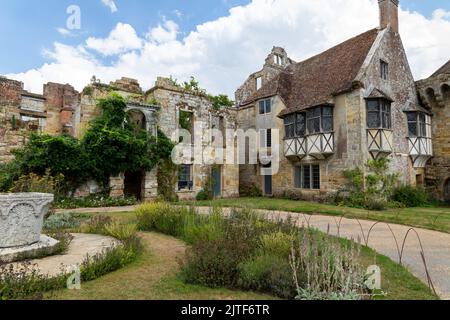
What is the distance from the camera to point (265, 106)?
18922mm

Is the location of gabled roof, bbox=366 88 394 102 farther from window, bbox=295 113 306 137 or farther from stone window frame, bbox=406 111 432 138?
window, bbox=295 113 306 137

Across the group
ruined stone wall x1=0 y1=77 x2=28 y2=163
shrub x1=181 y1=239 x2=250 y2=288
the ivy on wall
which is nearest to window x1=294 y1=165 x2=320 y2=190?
the ivy on wall

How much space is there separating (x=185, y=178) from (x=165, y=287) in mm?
13355

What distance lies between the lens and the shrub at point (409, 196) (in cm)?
1428

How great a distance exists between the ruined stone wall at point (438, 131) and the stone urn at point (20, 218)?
1963cm

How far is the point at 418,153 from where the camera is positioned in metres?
15.5

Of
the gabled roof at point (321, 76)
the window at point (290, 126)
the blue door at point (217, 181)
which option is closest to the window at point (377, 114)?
the gabled roof at point (321, 76)

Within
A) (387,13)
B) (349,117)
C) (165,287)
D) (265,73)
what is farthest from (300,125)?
(165,287)

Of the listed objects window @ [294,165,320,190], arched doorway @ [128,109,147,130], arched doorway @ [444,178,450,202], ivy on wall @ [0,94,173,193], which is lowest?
arched doorway @ [444,178,450,202]

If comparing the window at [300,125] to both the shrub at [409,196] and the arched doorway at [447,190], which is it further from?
the arched doorway at [447,190]

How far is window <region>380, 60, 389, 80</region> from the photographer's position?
15.0 metres

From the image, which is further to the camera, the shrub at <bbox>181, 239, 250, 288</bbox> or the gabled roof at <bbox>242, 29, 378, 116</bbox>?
the gabled roof at <bbox>242, 29, 378, 116</bbox>
